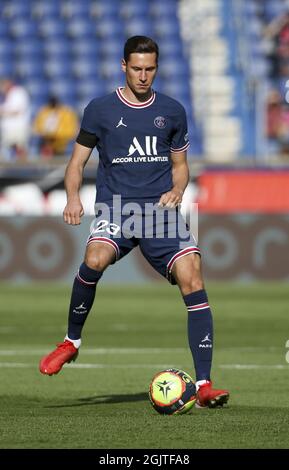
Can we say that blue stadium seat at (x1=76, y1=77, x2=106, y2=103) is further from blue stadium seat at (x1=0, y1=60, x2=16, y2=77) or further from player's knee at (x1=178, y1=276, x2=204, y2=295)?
player's knee at (x1=178, y1=276, x2=204, y2=295)

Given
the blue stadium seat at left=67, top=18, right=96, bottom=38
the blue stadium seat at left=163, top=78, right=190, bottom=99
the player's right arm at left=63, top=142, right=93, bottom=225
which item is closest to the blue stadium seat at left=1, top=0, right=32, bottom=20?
the blue stadium seat at left=67, top=18, right=96, bottom=38

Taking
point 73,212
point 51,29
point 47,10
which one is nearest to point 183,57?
point 51,29

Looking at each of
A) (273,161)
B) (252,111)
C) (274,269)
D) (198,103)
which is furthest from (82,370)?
(198,103)

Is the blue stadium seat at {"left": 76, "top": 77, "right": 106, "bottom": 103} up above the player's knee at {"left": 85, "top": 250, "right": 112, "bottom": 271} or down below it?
above

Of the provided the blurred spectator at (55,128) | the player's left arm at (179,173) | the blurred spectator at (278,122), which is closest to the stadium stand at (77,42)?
the blurred spectator at (55,128)

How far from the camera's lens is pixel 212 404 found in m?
7.84

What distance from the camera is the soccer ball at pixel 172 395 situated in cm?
759

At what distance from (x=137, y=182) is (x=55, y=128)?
50.3 feet

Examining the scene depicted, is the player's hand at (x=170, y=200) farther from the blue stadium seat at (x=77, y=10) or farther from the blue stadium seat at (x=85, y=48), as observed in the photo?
the blue stadium seat at (x=77, y=10)

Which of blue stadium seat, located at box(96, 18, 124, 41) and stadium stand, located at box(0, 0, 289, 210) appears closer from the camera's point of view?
stadium stand, located at box(0, 0, 289, 210)

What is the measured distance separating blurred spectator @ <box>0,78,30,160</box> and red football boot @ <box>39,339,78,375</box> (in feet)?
48.9

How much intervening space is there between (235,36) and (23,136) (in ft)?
16.6

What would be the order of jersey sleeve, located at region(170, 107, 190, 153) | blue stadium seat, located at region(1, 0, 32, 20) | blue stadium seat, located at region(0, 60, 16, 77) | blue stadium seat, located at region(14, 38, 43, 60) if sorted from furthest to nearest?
blue stadium seat, located at region(1, 0, 32, 20)
blue stadium seat, located at region(14, 38, 43, 60)
blue stadium seat, located at region(0, 60, 16, 77)
jersey sleeve, located at region(170, 107, 190, 153)

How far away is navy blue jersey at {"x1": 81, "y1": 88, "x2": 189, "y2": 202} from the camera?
26.7 feet
